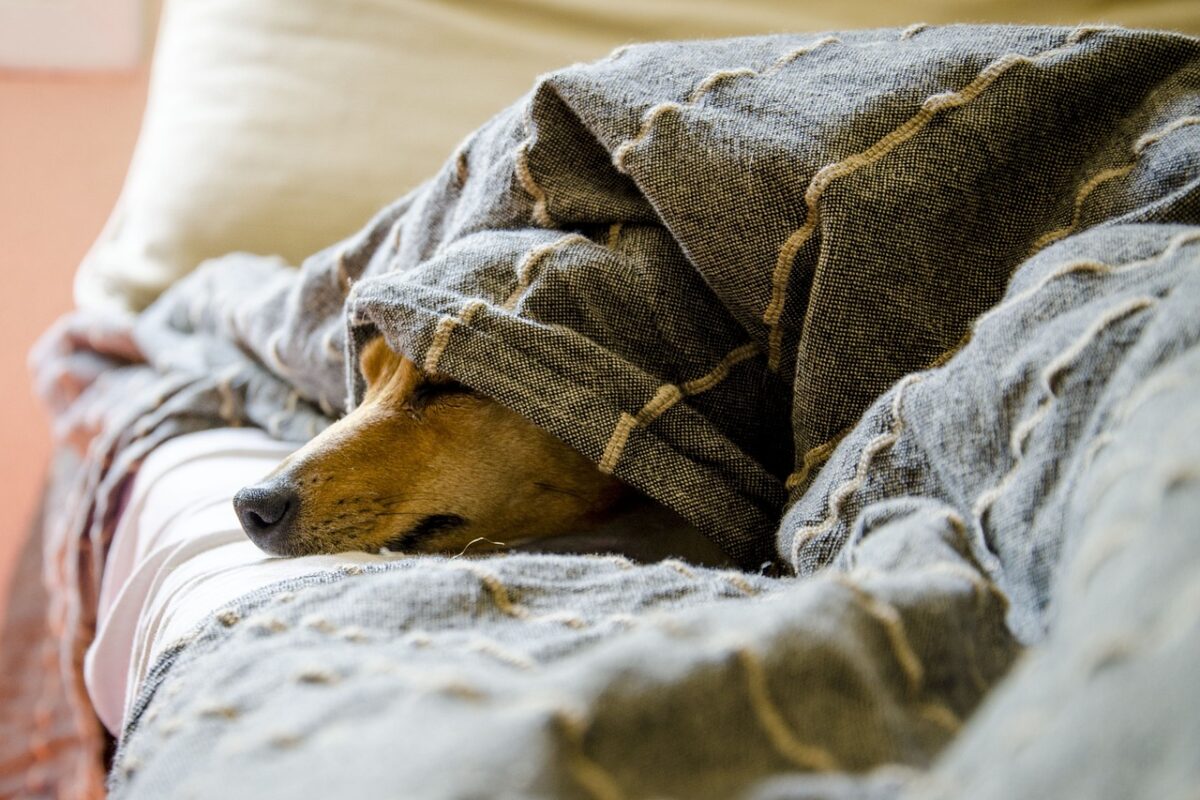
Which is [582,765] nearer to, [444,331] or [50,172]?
[444,331]

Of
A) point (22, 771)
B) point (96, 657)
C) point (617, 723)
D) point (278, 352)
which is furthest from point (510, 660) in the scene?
point (22, 771)

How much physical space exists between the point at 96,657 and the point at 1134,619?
1053 mm

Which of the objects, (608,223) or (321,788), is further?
(608,223)

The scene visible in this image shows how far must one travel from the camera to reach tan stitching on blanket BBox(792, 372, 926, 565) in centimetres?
78

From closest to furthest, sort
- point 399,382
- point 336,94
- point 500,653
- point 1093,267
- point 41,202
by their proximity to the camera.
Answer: point 500,653 < point 1093,267 < point 399,382 < point 336,94 < point 41,202

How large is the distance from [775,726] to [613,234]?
0.66 m

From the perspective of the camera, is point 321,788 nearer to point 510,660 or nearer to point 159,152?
point 510,660

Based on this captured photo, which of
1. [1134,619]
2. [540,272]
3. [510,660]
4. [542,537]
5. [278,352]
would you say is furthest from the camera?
[278,352]

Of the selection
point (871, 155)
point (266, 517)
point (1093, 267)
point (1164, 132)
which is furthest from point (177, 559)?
point (1164, 132)

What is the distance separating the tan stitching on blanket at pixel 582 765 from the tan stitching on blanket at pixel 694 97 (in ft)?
2.11

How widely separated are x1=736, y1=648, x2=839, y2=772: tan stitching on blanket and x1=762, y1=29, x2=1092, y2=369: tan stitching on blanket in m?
0.50

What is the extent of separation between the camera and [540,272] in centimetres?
100

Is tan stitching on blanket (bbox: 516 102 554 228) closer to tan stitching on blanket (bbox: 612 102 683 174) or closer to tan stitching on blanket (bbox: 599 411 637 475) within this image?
tan stitching on blanket (bbox: 612 102 683 174)

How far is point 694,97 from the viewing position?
1.01 m
